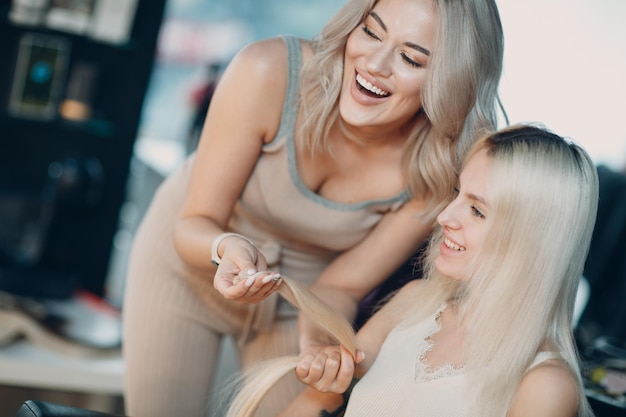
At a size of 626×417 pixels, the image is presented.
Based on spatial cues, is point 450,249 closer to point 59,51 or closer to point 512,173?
point 512,173

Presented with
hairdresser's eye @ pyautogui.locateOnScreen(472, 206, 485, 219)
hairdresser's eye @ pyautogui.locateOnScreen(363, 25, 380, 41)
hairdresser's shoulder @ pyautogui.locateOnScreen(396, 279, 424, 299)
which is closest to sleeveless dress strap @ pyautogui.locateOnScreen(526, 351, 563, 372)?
hairdresser's eye @ pyautogui.locateOnScreen(472, 206, 485, 219)

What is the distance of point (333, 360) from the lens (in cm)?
147

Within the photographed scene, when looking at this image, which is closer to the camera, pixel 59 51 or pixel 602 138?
pixel 59 51

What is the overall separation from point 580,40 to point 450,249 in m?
2.40

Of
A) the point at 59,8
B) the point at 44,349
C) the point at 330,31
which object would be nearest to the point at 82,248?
the point at 44,349

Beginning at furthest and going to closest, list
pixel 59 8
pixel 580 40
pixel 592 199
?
pixel 580 40 < pixel 59 8 < pixel 592 199

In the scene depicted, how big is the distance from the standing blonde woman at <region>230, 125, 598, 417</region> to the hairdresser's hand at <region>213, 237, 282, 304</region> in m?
0.08

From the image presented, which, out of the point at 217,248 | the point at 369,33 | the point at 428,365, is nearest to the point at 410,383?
the point at 428,365

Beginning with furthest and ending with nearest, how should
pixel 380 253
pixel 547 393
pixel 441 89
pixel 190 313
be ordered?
1. pixel 190 313
2. pixel 380 253
3. pixel 441 89
4. pixel 547 393

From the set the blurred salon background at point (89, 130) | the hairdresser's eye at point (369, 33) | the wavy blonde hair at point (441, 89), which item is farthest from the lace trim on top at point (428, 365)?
the blurred salon background at point (89, 130)

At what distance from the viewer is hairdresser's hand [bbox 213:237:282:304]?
4.44ft

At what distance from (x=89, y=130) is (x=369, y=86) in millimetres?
1959

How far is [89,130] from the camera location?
3.28 metres

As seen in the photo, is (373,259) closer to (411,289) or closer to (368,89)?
(411,289)
